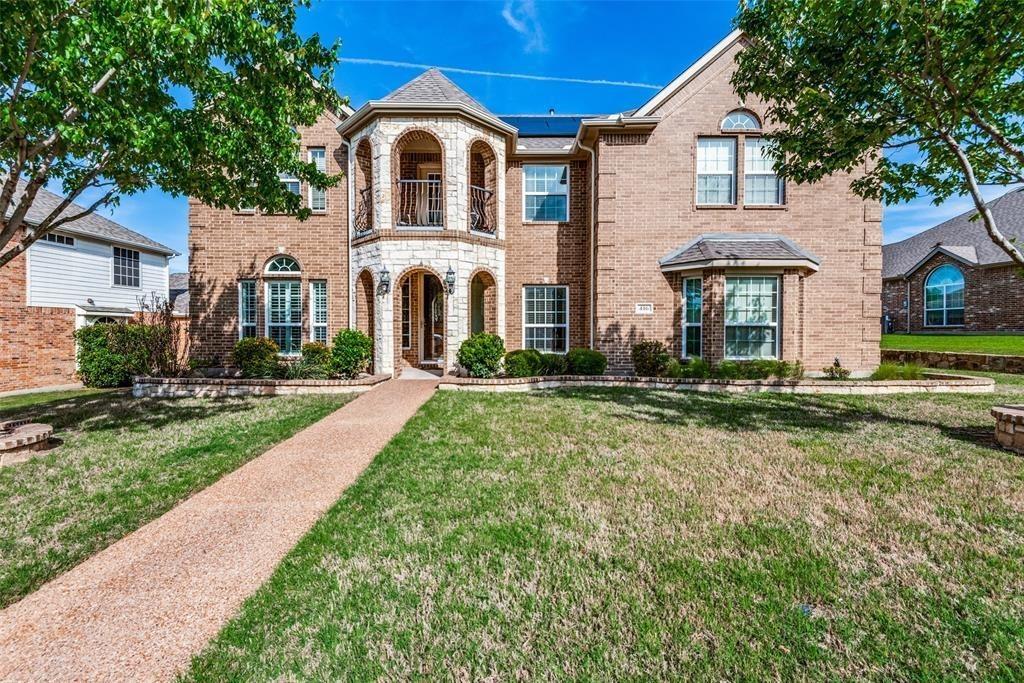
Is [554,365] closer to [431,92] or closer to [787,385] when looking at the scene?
[787,385]

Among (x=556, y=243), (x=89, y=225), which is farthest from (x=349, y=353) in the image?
(x=89, y=225)

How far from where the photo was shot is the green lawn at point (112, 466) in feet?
11.8

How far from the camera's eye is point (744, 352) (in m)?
11.9

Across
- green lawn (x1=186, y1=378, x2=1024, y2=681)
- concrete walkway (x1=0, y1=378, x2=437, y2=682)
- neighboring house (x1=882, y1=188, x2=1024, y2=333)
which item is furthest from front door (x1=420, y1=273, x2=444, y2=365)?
neighboring house (x1=882, y1=188, x2=1024, y2=333)

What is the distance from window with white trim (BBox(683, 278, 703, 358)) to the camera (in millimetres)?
12281

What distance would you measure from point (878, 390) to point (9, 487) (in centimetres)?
1549

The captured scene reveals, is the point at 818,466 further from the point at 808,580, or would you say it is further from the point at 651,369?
the point at 651,369

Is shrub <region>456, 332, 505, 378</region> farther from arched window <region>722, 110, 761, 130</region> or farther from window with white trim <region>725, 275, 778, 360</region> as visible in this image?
arched window <region>722, 110, 761, 130</region>

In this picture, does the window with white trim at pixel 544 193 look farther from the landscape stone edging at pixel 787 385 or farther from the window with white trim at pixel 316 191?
the window with white trim at pixel 316 191

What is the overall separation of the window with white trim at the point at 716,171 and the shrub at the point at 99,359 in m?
17.8

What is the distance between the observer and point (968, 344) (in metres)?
18.2

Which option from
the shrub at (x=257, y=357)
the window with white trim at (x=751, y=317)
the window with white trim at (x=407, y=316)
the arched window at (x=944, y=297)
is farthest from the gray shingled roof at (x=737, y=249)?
the arched window at (x=944, y=297)

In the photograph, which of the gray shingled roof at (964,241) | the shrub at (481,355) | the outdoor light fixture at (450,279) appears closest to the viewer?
the shrub at (481,355)

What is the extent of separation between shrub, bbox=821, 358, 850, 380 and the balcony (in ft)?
38.4
